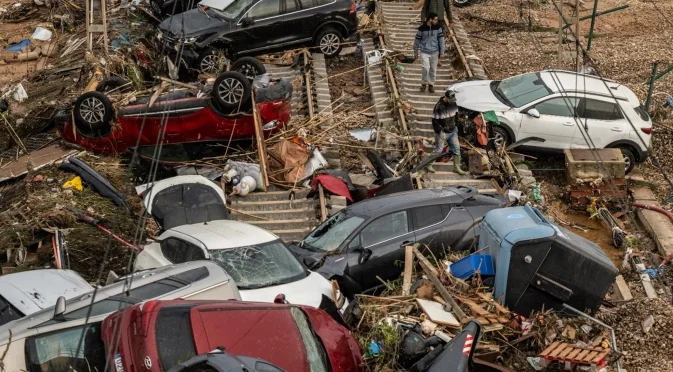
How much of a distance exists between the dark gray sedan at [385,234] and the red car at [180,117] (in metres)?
4.21

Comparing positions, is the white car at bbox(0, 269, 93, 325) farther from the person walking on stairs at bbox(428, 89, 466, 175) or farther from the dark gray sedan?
the person walking on stairs at bbox(428, 89, 466, 175)

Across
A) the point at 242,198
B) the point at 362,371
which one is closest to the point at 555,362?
the point at 362,371

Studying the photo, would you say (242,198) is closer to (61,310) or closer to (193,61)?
(193,61)

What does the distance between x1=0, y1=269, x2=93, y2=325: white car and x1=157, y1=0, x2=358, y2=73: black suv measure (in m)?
8.94

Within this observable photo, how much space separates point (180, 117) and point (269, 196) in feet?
6.94

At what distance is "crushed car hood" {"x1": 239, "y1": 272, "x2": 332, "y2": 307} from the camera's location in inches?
412

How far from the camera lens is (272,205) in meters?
16.1

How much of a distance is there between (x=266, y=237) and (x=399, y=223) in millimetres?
1991

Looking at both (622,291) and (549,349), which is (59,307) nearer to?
(549,349)

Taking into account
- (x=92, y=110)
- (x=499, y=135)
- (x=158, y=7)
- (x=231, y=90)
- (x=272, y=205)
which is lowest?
(x=272, y=205)

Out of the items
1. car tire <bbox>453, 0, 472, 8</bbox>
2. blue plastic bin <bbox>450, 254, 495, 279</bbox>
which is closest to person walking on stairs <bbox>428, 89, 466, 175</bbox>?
blue plastic bin <bbox>450, 254, 495, 279</bbox>

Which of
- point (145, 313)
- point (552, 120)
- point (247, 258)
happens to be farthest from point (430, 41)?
point (145, 313)

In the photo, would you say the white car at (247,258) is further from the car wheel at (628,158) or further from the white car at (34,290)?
the car wheel at (628,158)

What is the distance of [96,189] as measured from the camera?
1505 centimetres
